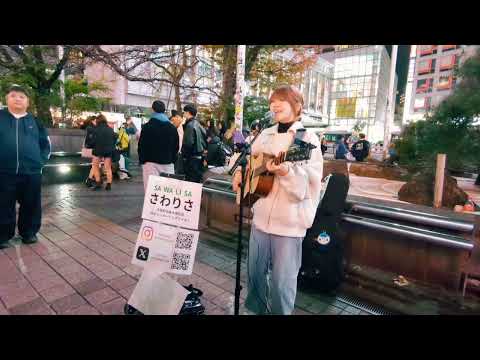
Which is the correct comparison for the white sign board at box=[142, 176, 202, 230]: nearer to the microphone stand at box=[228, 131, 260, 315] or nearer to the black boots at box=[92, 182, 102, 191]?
the microphone stand at box=[228, 131, 260, 315]

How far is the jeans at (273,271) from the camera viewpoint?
2.15 meters

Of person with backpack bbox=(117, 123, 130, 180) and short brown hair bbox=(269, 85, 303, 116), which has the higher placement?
short brown hair bbox=(269, 85, 303, 116)

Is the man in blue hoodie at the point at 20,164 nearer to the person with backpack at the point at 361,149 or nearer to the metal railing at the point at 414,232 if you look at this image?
the metal railing at the point at 414,232

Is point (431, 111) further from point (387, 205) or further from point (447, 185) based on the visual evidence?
point (387, 205)

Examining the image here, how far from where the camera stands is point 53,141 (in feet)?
32.2

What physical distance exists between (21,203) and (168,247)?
309 centimetres

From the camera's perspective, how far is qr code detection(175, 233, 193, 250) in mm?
2312

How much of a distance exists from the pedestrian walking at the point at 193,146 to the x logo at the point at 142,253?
3367 mm

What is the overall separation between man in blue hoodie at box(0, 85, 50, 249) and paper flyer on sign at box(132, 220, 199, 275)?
9.01 feet

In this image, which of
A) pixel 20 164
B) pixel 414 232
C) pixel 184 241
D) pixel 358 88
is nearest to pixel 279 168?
pixel 184 241

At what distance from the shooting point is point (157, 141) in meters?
4.71

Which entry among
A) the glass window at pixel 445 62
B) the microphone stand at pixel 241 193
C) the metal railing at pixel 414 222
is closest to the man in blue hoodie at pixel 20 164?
the microphone stand at pixel 241 193

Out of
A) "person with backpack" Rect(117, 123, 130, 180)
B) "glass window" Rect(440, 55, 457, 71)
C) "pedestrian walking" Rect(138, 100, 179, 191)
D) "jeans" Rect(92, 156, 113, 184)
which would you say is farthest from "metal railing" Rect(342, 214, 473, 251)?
"glass window" Rect(440, 55, 457, 71)
